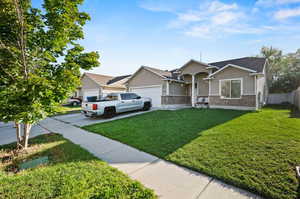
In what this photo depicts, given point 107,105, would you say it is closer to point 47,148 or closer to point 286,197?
point 47,148

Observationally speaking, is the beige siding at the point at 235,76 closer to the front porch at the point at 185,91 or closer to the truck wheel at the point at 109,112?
the front porch at the point at 185,91

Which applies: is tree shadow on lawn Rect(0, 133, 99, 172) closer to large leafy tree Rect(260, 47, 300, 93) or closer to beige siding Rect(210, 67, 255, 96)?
beige siding Rect(210, 67, 255, 96)

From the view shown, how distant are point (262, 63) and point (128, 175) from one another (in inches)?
526

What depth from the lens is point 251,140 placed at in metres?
4.12

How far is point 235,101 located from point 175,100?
16.9ft

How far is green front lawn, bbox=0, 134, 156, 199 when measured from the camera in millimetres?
2199

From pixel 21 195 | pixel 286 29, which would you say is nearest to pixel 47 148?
pixel 21 195

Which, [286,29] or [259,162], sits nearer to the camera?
[259,162]

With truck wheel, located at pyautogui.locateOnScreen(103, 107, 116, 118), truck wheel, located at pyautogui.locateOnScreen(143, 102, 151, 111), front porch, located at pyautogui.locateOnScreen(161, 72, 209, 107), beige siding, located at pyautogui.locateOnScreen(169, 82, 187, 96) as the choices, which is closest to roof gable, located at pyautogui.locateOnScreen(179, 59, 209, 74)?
front porch, located at pyautogui.locateOnScreen(161, 72, 209, 107)

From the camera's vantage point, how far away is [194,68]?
506 inches

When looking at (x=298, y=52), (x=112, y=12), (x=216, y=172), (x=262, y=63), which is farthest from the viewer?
(x=298, y=52)

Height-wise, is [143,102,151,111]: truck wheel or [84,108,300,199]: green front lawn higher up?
[143,102,151,111]: truck wheel

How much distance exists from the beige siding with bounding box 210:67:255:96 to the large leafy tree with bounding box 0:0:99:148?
10.4 metres

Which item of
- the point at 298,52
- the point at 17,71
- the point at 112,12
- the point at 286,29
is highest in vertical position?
the point at 298,52
